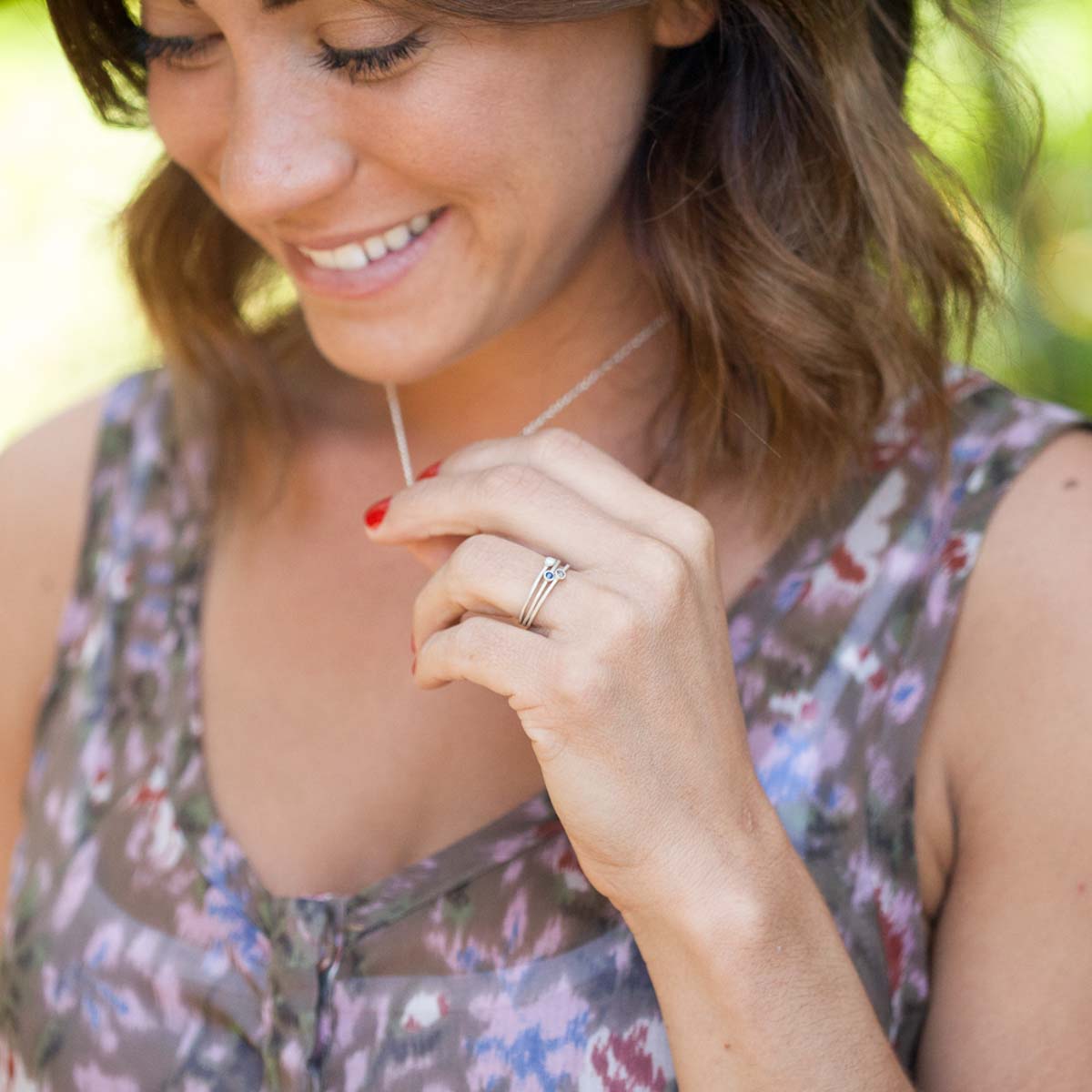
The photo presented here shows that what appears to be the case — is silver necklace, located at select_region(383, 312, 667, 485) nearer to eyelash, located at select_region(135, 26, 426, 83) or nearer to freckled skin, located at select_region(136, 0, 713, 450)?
freckled skin, located at select_region(136, 0, 713, 450)

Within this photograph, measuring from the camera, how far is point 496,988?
1325 mm

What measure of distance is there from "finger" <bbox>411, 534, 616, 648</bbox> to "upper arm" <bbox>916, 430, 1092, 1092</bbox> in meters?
0.41

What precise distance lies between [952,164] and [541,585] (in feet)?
2.45

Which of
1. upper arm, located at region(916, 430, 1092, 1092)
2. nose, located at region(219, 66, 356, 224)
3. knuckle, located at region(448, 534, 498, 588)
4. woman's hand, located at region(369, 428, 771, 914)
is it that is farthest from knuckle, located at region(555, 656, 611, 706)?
nose, located at region(219, 66, 356, 224)

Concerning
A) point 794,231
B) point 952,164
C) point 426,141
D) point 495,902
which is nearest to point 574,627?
point 495,902

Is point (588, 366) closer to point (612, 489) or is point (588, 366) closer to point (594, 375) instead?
point (594, 375)

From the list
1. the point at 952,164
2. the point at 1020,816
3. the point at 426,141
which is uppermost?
the point at 426,141

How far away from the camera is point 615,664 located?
1.15 meters

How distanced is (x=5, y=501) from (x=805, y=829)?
106cm

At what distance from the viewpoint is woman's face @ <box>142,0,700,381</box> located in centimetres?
125

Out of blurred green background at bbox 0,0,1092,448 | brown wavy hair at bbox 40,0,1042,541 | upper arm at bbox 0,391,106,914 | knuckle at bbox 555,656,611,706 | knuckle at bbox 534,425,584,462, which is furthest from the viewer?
upper arm at bbox 0,391,106,914

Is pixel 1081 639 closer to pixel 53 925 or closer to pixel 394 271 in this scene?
pixel 394 271

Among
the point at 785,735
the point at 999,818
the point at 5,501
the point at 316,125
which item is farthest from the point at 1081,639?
the point at 5,501

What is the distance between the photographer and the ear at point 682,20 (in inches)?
55.6
